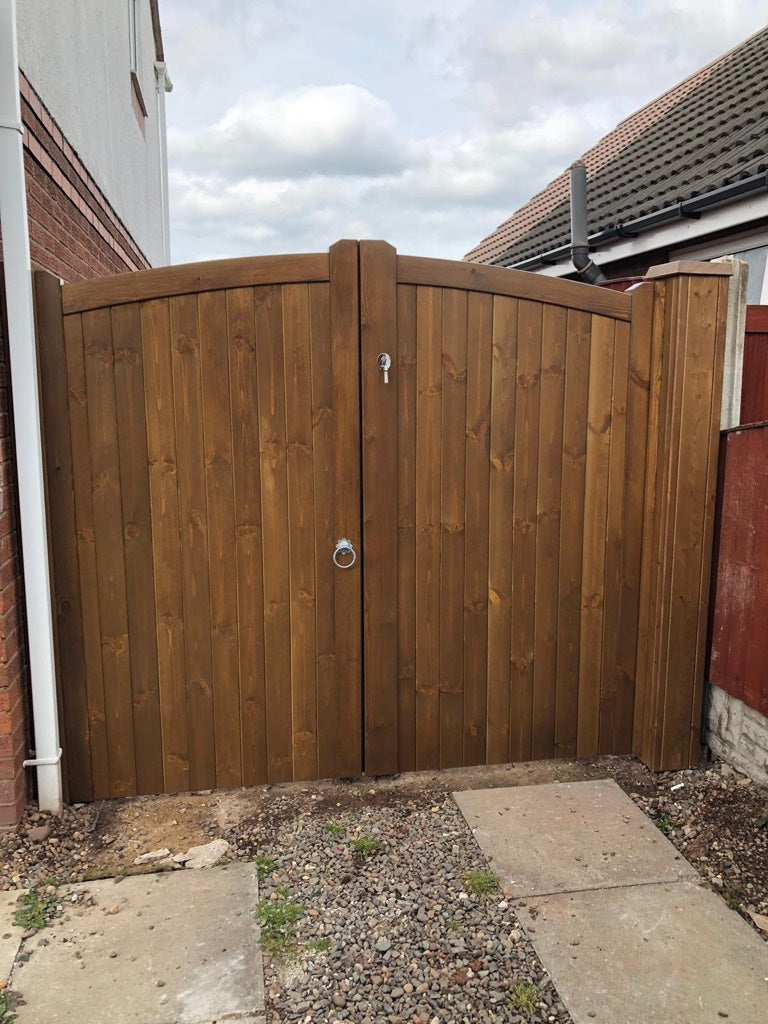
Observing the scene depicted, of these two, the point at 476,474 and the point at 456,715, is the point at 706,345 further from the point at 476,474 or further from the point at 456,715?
the point at 456,715

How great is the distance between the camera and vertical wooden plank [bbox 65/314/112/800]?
282cm

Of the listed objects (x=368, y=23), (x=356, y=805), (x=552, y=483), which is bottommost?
(x=356, y=805)

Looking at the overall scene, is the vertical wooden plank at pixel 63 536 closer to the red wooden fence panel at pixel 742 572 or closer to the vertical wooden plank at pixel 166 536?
the vertical wooden plank at pixel 166 536

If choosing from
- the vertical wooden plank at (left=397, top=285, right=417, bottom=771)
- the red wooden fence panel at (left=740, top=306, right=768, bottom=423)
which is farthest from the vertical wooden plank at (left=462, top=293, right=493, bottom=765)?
the red wooden fence panel at (left=740, top=306, right=768, bottom=423)

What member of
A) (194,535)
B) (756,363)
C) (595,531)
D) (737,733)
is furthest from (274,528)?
(756,363)

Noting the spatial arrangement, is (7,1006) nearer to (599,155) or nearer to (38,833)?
(38,833)

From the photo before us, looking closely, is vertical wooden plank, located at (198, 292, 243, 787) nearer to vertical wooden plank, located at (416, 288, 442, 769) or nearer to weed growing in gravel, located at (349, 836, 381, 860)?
weed growing in gravel, located at (349, 836, 381, 860)

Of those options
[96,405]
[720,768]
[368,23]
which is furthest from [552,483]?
[368,23]

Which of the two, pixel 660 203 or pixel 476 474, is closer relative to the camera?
pixel 476 474

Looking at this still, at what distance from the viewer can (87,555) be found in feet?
9.65

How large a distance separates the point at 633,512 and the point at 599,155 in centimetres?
1024

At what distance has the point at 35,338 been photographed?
274cm

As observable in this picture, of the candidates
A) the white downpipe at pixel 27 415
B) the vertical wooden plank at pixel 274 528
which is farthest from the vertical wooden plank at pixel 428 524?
the white downpipe at pixel 27 415

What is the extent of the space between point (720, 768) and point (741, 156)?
16.2 ft
